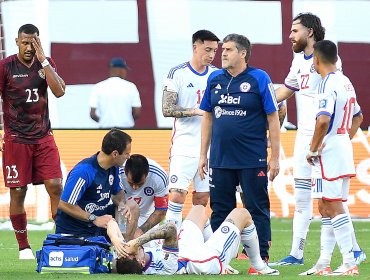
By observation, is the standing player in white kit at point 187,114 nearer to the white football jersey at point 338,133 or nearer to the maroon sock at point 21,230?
the maroon sock at point 21,230

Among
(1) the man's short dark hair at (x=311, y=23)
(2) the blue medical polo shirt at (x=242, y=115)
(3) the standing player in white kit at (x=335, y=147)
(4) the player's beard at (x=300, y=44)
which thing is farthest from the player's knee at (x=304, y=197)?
(3) the standing player in white kit at (x=335, y=147)

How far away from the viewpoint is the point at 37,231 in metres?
16.1

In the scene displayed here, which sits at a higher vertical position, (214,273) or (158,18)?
(158,18)

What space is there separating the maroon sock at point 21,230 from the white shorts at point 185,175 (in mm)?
1687

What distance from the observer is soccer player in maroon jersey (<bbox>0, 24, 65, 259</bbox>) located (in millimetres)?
12344

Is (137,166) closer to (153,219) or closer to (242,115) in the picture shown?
(153,219)

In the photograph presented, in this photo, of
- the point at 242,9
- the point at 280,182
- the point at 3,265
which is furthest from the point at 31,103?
the point at 242,9

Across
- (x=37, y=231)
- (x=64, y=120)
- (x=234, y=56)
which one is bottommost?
(x=37, y=231)

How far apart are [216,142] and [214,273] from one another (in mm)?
1558

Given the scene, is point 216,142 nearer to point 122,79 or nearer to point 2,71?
point 2,71

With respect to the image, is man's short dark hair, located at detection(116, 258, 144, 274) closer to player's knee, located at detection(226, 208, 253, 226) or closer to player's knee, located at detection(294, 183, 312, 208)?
player's knee, located at detection(226, 208, 253, 226)

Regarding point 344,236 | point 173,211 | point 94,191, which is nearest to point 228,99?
point 94,191

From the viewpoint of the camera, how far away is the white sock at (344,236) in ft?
33.6

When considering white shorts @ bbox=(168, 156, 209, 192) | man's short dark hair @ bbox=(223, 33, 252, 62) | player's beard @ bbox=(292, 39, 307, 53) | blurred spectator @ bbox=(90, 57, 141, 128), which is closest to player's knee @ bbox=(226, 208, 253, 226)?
man's short dark hair @ bbox=(223, 33, 252, 62)
